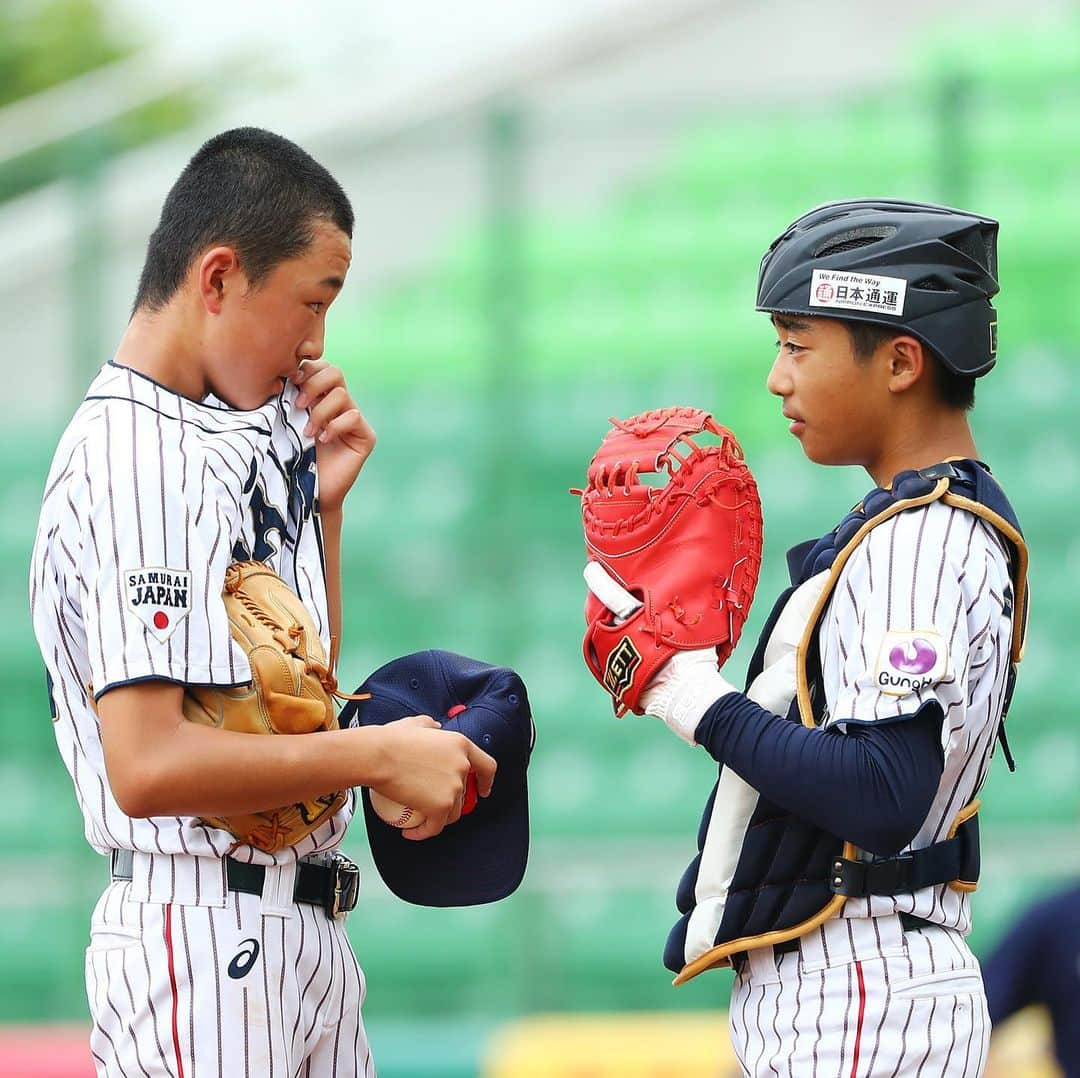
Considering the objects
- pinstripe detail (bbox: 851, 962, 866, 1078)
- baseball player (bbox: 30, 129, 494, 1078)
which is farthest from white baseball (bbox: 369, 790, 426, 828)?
pinstripe detail (bbox: 851, 962, 866, 1078)

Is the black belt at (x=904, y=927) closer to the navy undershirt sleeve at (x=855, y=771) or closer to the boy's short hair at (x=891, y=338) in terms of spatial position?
the navy undershirt sleeve at (x=855, y=771)

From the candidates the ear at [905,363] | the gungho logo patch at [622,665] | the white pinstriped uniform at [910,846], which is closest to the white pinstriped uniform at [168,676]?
the gungho logo patch at [622,665]

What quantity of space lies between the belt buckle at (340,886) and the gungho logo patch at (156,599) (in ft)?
1.67

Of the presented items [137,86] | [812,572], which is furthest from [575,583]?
[812,572]

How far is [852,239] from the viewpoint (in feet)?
8.11

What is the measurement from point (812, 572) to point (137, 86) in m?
7.77

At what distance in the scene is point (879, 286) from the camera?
2406 mm

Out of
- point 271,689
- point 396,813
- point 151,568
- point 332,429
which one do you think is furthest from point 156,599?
point 332,429

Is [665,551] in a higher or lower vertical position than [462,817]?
higher

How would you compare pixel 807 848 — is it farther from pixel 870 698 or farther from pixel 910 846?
pixel 870 698

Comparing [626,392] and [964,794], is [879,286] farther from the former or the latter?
[626,392]

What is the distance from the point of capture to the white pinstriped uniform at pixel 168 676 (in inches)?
88.4

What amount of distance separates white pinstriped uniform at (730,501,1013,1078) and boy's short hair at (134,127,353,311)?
94cm

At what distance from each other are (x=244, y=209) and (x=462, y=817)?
97 cm
